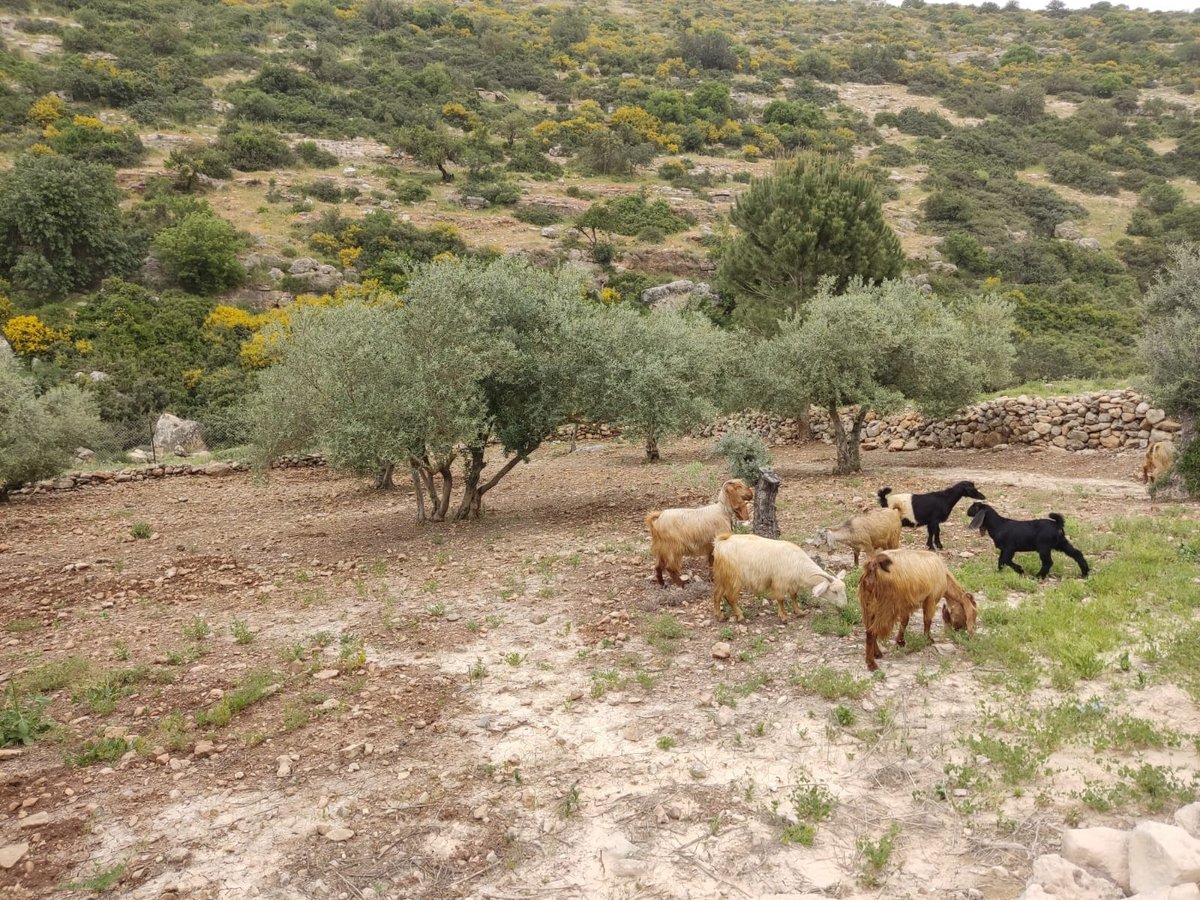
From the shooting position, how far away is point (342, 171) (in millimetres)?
56531

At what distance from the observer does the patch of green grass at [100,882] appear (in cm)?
471

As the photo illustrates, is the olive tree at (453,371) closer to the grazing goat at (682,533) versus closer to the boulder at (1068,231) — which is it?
the grazing goat at (682,533)

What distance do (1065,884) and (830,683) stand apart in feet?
8.87

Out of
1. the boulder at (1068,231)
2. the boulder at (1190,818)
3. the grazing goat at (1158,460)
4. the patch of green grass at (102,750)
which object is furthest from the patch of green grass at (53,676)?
the boulder at (1068,231)

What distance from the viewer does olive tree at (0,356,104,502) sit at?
18344mm

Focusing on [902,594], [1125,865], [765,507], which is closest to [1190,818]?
[1125,865]

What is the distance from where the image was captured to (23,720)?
22.1ft

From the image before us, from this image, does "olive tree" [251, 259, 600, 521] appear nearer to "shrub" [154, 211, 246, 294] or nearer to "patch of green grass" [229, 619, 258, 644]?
"patch of green grass" [229, 619, 258, 644]

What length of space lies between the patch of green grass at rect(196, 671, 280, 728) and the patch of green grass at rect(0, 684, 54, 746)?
150 centimetres

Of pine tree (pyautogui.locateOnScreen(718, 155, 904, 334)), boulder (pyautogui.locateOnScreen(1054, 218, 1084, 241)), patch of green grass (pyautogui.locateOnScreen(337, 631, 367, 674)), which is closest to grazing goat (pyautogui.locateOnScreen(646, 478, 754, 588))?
patch of green grass (pyautogui.locateOnScreen(337, 631, 367, 674))

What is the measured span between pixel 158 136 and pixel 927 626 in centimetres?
6636

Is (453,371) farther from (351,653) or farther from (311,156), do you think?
(311,156)

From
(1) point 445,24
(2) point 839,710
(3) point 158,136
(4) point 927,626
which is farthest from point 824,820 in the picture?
(1) point 445,24

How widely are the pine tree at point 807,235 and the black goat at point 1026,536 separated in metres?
19.3
